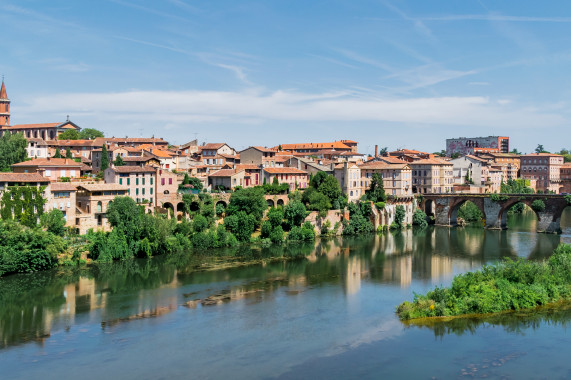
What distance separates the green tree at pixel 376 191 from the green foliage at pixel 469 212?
11.4 metres

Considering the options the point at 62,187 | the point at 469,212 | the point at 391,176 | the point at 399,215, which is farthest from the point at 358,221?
the point at 62,187

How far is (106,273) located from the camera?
129ft

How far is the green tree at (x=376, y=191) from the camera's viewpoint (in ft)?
211

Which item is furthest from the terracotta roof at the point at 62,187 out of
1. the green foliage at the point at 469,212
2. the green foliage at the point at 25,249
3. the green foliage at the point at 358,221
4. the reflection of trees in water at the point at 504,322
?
the green foliage at the point at 469,212

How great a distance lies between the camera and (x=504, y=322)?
94.3 feet

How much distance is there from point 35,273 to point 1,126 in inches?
1909

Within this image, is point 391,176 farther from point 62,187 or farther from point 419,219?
point 62,187

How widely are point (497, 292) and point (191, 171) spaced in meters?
41.6

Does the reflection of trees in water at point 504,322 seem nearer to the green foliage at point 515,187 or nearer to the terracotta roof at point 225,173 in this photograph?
the terracotta roof at point 225,173

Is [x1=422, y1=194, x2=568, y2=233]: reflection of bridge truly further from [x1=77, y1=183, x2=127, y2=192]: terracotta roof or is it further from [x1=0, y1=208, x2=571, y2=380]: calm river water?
[x1=77, y1=183, x2=127, y2=192]: terracotta roof

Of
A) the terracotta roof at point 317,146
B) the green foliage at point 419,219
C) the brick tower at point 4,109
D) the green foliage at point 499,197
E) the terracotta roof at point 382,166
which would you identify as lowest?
the green foliage at point 419,219

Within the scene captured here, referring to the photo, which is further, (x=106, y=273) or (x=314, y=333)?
(x=106, y=273)

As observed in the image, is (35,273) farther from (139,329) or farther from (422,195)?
(422,195)

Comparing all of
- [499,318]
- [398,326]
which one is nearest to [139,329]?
[398,326]
